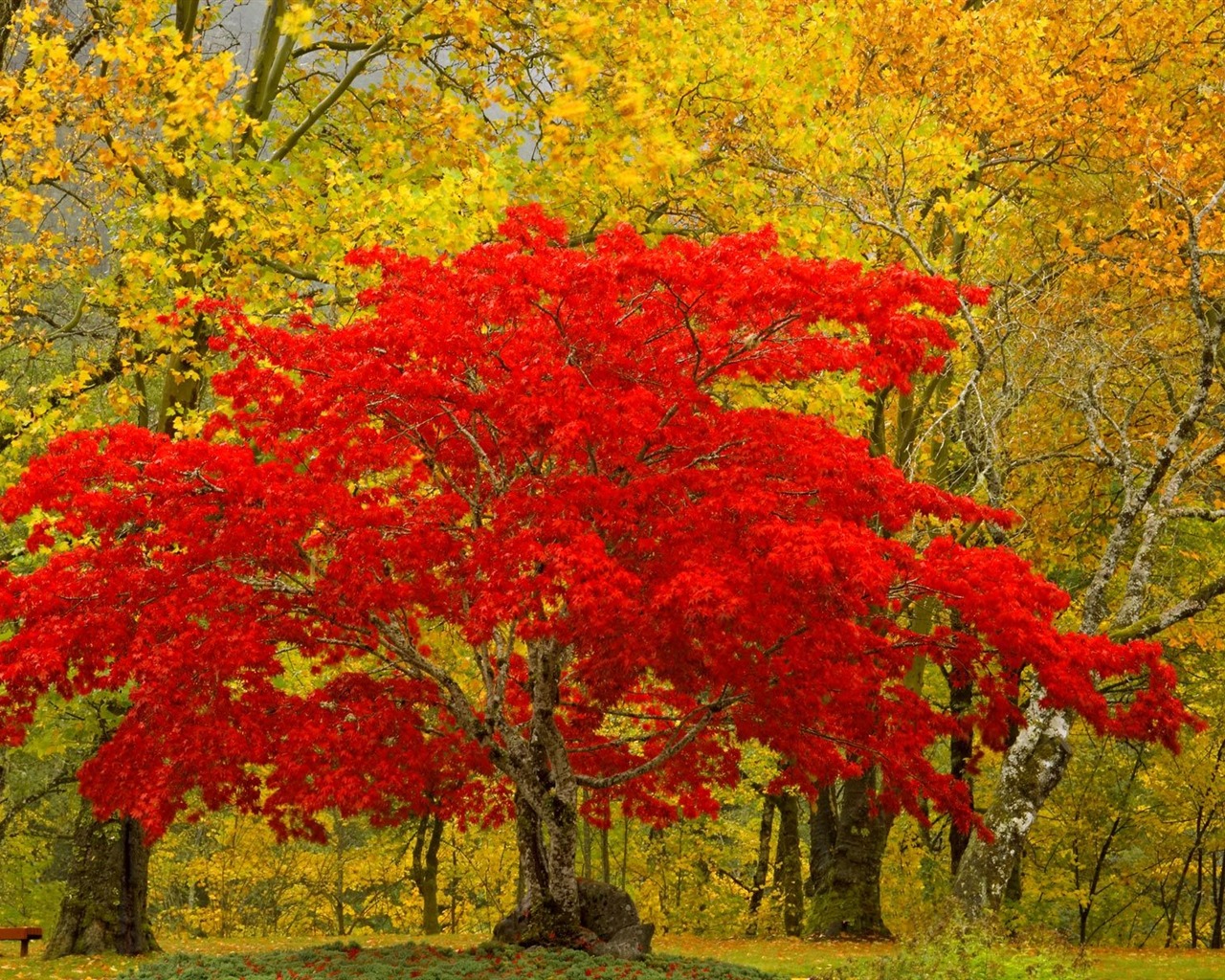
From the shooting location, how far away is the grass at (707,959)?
35.5ft

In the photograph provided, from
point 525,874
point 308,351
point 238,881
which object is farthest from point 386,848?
point 308,351

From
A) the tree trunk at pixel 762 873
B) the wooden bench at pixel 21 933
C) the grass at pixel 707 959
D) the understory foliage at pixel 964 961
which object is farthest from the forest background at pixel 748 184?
the tree trunk at pixel 762 873

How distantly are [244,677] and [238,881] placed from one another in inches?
1065

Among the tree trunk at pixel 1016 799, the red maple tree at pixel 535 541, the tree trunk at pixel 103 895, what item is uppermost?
the red maple tree at pixel 535 541

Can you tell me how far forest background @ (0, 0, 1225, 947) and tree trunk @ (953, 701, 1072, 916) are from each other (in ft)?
0.48

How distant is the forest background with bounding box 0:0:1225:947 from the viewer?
12.5 m

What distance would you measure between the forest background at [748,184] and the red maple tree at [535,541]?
2.09 metres

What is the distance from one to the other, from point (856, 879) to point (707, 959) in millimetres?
5884

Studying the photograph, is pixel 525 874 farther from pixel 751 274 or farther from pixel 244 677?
pixel 751 274

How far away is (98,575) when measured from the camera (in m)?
9.65

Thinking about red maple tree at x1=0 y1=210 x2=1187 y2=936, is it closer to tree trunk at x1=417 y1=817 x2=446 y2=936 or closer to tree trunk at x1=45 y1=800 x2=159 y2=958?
tree trunk at x1=45 y1=800 x2=159 y2=958

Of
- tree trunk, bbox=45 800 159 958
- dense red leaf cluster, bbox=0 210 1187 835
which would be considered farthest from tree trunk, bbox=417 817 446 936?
dense red leaf cluster, bbox=0 210 1187 835

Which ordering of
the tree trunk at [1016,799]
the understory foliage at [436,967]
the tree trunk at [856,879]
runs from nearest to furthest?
the understory foliage at [436,967] → the tree trunk at [1016,799] → the tree trunk at [856,879]

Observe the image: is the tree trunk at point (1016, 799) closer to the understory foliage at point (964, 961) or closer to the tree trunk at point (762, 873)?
the understory foliage at point (964, 961)
